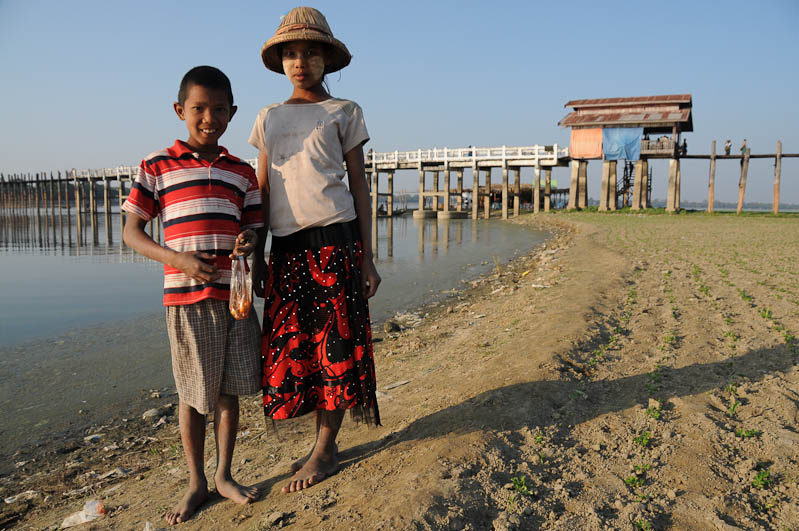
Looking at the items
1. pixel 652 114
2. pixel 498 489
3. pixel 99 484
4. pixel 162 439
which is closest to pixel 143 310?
pixel 162 439

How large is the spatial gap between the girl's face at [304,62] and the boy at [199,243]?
1.01 ft

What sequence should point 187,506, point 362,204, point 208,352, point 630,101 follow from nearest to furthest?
point 208,352
point 187,506
point 362,204
point 630,101

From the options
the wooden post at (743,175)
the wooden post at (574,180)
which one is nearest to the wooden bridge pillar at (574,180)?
the wooden post at (574,180)

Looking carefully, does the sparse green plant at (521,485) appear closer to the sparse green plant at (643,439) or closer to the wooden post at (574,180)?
the sparse green plant at (643,439)

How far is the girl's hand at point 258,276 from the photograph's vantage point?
2.59 meters

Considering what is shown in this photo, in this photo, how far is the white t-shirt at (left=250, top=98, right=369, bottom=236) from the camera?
7.88 ft

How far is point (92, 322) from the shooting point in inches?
317

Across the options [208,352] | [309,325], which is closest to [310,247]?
[309,325]

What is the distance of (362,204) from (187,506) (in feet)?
5.23

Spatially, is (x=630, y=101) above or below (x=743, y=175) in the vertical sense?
above

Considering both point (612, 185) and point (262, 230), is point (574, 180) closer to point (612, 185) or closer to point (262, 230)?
point (612, 185)

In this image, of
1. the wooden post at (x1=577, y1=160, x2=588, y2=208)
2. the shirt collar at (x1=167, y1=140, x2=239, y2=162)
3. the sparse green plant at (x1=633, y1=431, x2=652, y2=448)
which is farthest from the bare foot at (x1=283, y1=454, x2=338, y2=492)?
the wooden post at (x1=577, y1=160, x2=588, y2=208)

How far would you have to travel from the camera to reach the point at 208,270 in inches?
84.9

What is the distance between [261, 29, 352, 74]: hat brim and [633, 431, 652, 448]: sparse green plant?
8.13 feet
